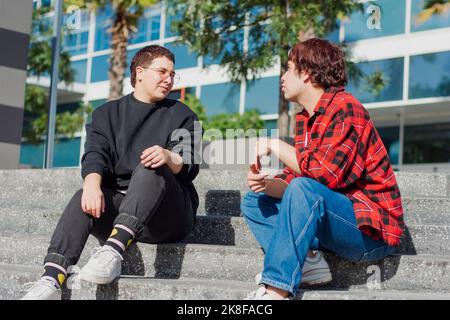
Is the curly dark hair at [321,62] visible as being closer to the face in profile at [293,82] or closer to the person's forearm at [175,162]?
the face in profile at [293,82]

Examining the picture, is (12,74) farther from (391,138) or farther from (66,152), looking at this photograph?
(66,152)

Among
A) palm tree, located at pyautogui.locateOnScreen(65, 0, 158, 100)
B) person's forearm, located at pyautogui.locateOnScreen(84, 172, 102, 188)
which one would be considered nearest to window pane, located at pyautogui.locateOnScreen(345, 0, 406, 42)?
palm tree, located at pyautogui.locateOnScreen(65, 0, 158, 100)

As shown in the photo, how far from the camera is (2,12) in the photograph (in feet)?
22.6

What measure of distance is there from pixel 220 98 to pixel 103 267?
44.7 ft

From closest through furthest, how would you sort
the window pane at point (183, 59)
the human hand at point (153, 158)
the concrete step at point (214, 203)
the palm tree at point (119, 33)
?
the human hand at point (153, 158)
the concrete step at point (214, 203)
the palm tree at point (119, 33)
the window pane at point (183, 59)

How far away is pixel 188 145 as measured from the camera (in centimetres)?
352

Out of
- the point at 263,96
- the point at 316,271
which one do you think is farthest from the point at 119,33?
the point at 316,271

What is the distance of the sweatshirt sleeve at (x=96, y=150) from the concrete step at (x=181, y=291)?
558 millimetres

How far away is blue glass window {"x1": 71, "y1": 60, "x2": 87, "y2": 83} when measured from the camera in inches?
744

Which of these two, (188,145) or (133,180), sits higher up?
(188,145)

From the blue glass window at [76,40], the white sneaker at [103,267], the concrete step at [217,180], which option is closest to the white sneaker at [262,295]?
the white sneaker at [103,267]

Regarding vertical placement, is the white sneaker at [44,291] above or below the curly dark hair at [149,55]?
below

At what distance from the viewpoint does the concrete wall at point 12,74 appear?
6.80m
